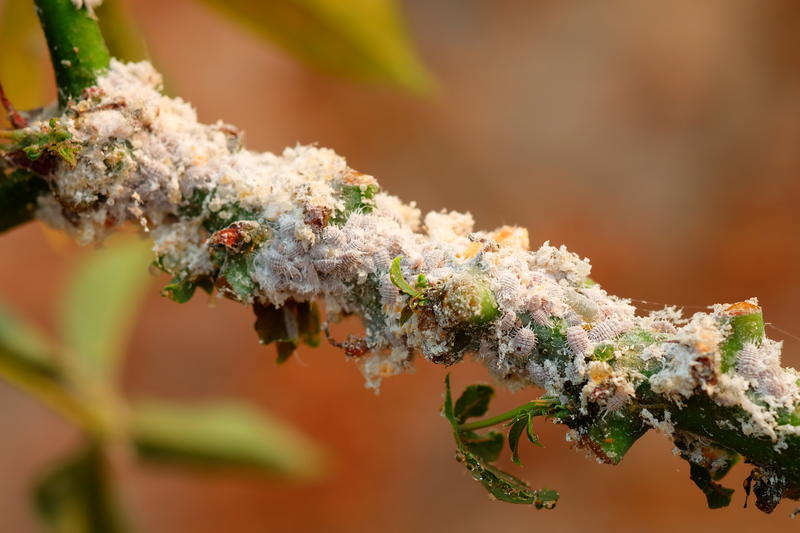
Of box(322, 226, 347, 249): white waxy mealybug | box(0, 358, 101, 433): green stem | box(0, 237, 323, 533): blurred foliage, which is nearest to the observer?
box(322, 226, 347, 249): white waxy mealybug

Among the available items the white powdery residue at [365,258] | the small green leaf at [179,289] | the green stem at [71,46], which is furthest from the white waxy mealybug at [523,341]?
the green stem at [71,46]

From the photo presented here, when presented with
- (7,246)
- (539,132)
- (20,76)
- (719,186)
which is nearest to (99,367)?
(20,76)

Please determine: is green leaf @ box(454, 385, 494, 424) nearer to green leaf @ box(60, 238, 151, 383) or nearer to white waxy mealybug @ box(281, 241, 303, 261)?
white waxy mealybug @ box(281, 241, 303, 261)

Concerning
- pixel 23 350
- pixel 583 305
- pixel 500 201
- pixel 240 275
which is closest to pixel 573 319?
pixel 583 305

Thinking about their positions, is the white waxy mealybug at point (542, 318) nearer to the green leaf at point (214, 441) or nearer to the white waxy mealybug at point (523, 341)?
the white waxy mealybug at point (523, 341)

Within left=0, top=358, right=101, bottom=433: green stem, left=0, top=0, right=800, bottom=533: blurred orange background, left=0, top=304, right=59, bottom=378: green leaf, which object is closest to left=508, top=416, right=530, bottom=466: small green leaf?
left=0, top=358, right=101, bottom=433: green stem

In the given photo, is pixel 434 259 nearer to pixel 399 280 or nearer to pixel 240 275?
pixel 399 280
